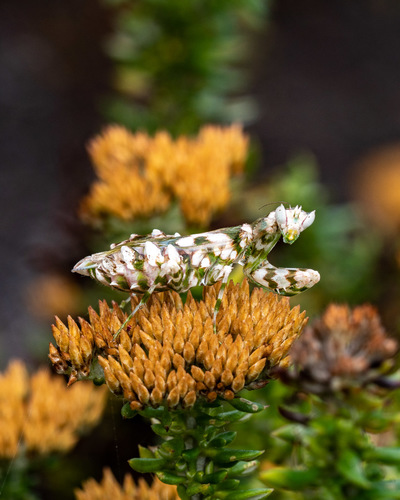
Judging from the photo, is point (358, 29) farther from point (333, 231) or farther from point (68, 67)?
point (333, 231)

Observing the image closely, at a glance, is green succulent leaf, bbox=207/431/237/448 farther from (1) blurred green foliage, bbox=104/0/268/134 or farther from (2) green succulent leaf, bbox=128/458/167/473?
(1) blurred green foliage, bbox=104/0/268/134

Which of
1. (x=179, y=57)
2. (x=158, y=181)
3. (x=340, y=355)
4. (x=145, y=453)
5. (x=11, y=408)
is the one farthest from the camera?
(x=179, y=57)

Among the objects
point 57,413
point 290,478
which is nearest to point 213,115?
point 57,413

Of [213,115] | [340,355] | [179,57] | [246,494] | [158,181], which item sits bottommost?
[246,494]

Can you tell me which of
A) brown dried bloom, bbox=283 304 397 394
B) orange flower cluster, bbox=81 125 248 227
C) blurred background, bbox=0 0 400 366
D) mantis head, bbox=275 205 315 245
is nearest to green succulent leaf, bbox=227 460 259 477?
brown dried bloom, bbox=283 304 397 394

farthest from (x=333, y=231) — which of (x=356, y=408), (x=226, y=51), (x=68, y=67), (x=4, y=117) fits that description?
(x=68, y=67)

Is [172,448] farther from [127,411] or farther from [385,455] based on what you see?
[385,455]

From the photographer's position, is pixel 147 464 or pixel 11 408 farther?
pixel 11 408
